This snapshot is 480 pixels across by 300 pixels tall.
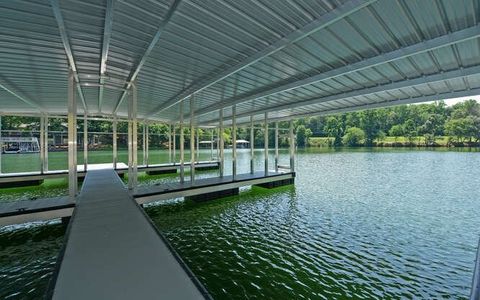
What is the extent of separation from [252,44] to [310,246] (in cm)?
520

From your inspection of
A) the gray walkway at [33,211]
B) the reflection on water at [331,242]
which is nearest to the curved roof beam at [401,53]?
the reflection on water at [331,242]

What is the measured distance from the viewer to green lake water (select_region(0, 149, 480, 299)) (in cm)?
451

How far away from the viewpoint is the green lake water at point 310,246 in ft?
14.8

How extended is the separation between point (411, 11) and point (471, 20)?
3.42 ft

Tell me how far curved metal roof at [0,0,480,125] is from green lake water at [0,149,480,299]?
14.4 feet

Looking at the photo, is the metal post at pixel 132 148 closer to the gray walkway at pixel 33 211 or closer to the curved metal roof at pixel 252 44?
the curved metal roof at pixel 252 44

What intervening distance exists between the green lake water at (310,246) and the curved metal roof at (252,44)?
14.4 ft

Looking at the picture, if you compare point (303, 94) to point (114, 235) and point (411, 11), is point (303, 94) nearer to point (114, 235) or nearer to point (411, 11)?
point (411, 11)

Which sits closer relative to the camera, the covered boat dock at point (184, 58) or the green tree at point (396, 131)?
the covered boat dock at point (184, 58)

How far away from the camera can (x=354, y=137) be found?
65.9 metres

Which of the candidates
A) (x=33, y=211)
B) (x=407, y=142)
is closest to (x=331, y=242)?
(x=33, y=211)

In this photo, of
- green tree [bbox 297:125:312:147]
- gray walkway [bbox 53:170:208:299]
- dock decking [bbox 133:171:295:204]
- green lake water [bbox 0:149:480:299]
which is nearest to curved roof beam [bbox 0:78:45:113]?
green lake water [bbox 0:149:480:299]

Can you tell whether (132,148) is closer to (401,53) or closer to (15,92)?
(15,92)

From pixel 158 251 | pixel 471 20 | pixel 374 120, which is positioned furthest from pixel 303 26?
pixel 374 120
